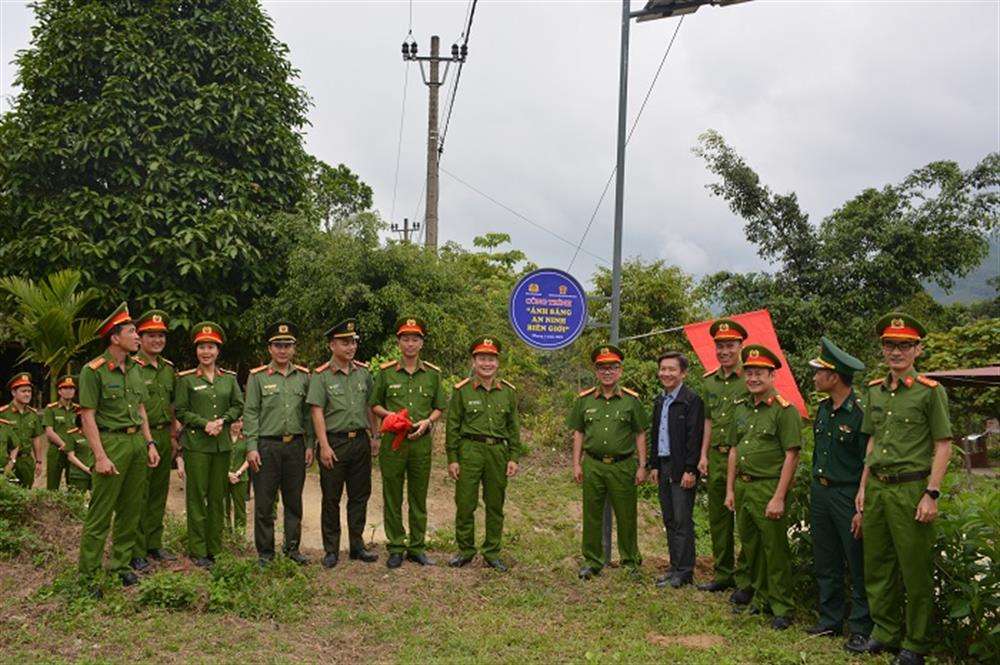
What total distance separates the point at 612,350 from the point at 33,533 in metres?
5.07

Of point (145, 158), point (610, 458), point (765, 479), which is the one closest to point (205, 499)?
point (610, 458)

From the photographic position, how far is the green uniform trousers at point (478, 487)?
22.8 feet

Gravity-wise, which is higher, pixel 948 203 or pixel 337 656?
pixel 948 203

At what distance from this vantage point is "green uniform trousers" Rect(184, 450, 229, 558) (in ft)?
21.5

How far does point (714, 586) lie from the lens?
6.57 m

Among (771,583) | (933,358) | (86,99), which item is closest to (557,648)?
(771,583)

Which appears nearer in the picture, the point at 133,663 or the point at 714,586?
the point at 133,663

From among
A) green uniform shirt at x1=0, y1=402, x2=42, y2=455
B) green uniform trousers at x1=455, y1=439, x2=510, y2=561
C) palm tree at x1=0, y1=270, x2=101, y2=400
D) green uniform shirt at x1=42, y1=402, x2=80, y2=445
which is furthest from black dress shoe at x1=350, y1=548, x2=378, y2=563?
green uniform shirt at x1=0, y1=402, x2=42, y2=455

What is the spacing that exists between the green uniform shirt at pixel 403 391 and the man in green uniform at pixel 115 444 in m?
1.81

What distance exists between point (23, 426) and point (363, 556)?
6.18 m

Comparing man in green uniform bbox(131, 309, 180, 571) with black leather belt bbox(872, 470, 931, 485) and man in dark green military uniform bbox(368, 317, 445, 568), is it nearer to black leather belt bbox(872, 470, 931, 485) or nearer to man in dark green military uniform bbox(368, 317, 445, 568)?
man in dark green military uniform bbox(368, 317, 445, 568)

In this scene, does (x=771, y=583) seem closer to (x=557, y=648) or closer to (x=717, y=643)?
(x=717, y=643)

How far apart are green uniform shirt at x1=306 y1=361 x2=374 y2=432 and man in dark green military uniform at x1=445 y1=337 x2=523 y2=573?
0.76 m

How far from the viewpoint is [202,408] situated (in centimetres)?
662
